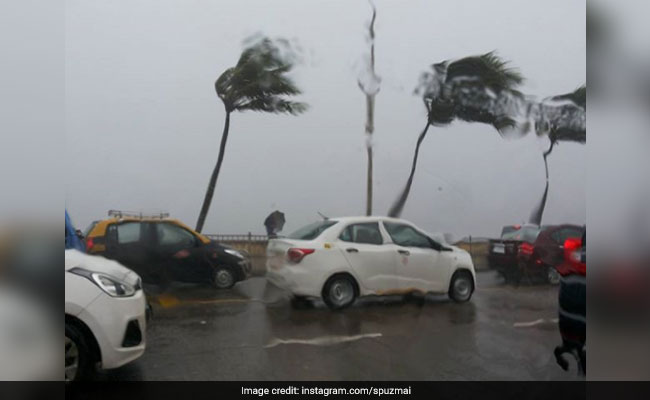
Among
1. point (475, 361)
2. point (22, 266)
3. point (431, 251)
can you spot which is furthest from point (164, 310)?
point (475, 361)

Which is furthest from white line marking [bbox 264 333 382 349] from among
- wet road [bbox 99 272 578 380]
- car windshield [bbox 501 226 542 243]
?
car windshield [bbox 501 226 542 243]

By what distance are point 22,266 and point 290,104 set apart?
1.99 meters

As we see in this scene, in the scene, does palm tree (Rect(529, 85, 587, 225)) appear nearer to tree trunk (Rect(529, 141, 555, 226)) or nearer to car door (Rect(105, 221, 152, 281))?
tree trunk (Rect(529, 141, 555, 226))

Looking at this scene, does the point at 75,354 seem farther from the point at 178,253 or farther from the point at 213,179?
the point at 213,179

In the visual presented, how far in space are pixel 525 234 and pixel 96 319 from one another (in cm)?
319

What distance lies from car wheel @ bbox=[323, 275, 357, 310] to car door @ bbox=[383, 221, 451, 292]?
0.41 metres

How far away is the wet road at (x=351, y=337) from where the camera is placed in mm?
3297

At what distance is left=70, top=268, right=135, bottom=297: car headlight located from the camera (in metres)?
2.94

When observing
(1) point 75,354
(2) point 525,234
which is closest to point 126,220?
(1) point 75,354

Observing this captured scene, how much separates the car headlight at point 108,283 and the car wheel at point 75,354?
0.29 meters

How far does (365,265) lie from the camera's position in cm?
392

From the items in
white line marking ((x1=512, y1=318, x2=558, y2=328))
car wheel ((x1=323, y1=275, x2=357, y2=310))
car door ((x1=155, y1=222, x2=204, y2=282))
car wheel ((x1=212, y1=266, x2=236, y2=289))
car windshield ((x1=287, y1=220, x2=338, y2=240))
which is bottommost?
white line marking ((x1=512, y1=318, x2=558, y2=328))

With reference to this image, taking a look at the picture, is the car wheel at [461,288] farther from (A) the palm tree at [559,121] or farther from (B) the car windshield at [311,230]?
(B) the car windshield at [311,230]

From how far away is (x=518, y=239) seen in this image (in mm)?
3686
